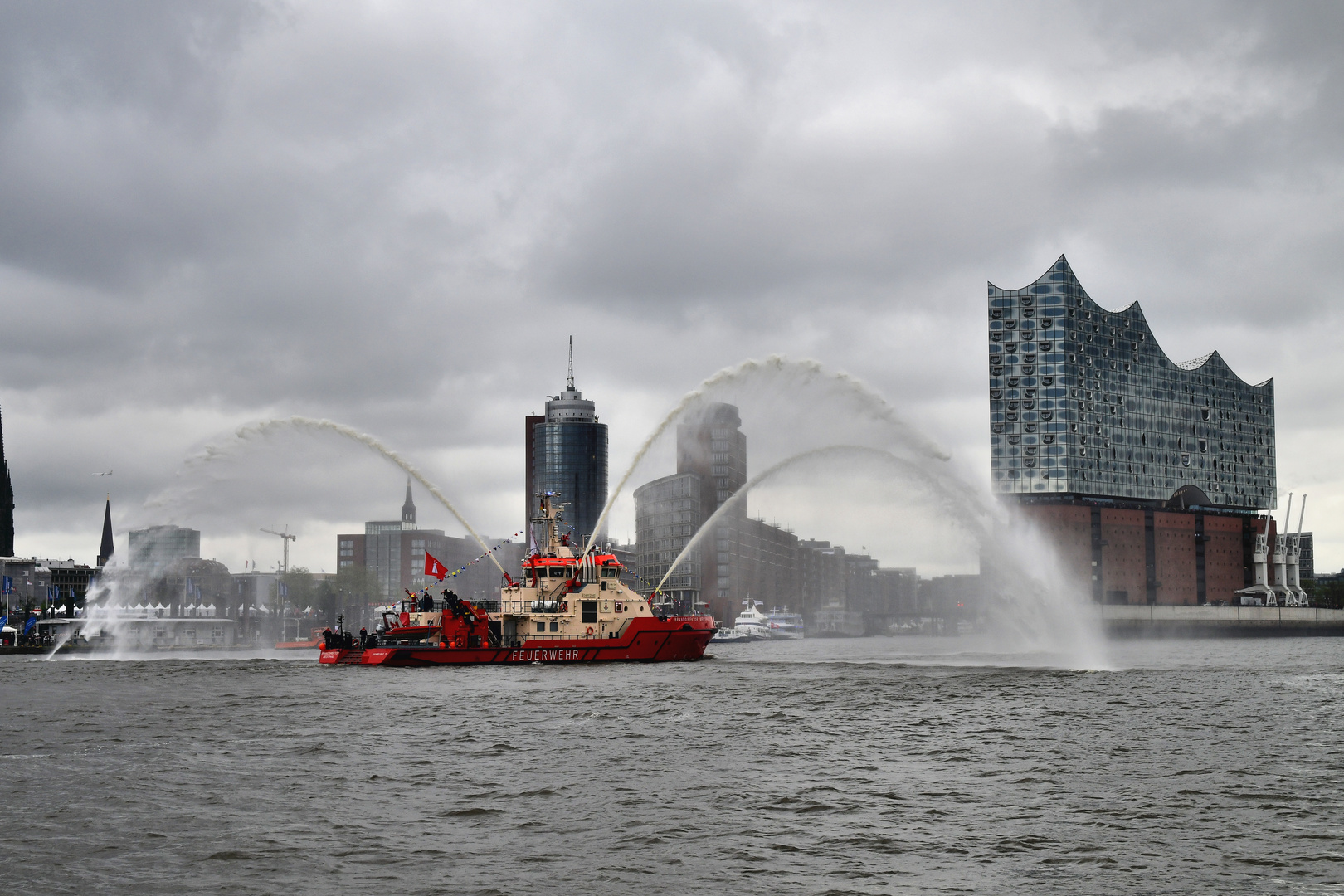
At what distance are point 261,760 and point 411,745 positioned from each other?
479cm

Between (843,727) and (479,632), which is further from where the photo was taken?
(479,632)

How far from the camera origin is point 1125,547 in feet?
616

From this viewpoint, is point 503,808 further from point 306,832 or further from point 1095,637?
point 1095,637

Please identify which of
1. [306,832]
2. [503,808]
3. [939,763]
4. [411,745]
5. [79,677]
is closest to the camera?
[306,832]

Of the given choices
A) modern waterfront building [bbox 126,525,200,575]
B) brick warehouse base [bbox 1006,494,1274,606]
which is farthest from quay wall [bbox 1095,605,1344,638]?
modern waterfront building [bbox 126,525,200,575]

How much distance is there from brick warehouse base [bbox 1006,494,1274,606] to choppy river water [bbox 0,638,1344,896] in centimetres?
12617

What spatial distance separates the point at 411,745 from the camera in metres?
37.6

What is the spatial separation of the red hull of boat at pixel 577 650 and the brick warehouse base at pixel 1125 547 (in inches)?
4219

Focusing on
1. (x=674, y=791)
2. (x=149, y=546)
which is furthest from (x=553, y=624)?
(x=674, y=791)

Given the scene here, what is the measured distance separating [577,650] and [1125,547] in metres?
139

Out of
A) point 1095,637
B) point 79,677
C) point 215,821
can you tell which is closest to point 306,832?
point 215,821

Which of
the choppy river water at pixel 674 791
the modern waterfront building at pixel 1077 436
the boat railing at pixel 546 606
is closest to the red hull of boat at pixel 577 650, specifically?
the boat railing at pixel 546 606

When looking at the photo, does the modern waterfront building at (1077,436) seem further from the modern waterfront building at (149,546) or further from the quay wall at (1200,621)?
the modern waterfront building at (149,546)

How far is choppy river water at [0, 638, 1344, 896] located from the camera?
69.4 feet
